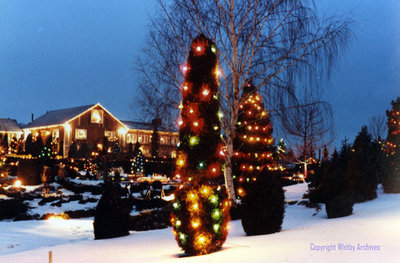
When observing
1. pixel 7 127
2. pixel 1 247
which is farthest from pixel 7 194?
pixel 7 127

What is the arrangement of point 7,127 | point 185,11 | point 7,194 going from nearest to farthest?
point 185,11, point 7,194, point 7,127

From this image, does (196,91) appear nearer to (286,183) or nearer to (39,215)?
(39,215)

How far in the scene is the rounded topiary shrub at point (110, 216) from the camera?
1252cm

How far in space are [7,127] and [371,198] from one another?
6169cm

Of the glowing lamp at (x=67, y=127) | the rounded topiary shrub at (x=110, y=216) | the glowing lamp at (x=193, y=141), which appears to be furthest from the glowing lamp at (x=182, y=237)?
the glowing lamp at (x=67, y=127)

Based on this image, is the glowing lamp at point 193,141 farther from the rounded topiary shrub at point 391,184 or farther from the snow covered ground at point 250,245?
the rounded topiary shrub at point 391,184

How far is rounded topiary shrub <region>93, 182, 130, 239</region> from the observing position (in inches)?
493

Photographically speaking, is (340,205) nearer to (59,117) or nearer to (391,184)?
(391,184)

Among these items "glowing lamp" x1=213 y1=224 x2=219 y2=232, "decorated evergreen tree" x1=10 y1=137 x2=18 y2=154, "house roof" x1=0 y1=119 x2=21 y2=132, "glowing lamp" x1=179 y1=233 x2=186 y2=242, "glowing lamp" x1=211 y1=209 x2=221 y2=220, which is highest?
"house roof" x1=0 y1=119 x2=21 y2=132

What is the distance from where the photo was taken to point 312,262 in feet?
20.5

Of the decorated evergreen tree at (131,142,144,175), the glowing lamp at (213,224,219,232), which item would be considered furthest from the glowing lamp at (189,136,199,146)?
the decorated evergreen tree at (131,142,144,175)

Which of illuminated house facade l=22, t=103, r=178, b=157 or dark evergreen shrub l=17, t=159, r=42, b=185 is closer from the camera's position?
dark evergreen shrub l=17, t=159, r=42, b=185

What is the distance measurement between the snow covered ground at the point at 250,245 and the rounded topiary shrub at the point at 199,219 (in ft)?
1.11

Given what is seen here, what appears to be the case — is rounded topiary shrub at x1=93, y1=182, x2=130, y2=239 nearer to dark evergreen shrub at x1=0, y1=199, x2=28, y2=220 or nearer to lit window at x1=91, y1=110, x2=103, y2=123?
dark evergreen shrub at x1=0, y1=199, x2=28, y2=220
